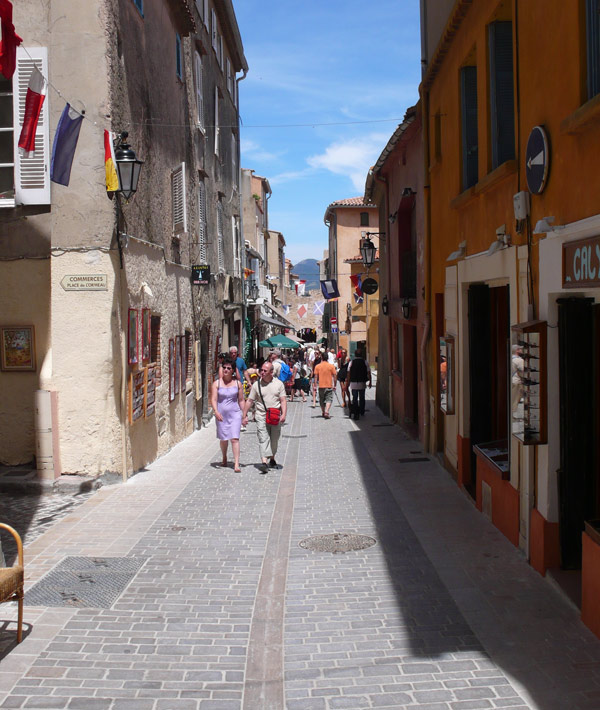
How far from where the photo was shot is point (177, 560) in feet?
24.7

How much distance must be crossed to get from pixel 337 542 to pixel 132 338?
4.94 metres

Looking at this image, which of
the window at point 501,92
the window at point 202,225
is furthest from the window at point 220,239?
the window at point 501,92

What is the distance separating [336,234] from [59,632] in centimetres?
4592

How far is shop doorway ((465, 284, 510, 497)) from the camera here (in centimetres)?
981

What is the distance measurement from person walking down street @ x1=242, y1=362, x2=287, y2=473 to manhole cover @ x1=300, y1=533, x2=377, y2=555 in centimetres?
402

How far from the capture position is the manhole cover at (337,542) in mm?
7883

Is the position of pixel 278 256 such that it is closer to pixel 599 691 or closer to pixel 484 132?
pixel 484 132

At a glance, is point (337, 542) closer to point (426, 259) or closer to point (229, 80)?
point (426, 259)

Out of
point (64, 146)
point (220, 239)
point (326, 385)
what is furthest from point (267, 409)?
point (220, 239)

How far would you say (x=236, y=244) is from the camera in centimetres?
2603

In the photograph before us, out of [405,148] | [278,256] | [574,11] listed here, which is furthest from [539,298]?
[278,256]

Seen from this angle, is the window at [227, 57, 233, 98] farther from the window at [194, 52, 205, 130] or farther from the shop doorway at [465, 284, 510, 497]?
the shop doorway at [465, 284, 510, 497]

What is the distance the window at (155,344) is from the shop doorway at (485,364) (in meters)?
5.71

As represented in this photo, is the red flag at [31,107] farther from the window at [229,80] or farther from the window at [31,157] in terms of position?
the window at [229,80]
